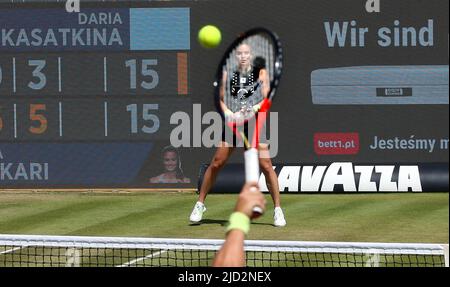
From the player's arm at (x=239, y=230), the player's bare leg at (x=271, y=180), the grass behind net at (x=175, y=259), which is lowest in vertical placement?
the grass behind net at (x=175, y=259)

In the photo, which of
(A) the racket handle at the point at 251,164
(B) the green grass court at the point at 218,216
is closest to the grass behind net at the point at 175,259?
(B) the green grass court at the point at 218,216

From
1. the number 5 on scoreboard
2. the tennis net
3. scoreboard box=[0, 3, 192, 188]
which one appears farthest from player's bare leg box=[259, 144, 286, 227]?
the number 5 on scoreboard

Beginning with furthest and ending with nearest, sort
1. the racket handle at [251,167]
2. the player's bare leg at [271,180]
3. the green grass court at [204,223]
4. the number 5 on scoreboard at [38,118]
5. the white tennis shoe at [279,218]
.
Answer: the number 5 on scoreboard at [38,118], the white tennis shoe at [279,218], the player's bare leg at [271,180], the green grass court at [204,223], the racket handle at [251,167]

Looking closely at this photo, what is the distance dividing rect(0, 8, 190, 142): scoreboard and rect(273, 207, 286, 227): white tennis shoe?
560 cm

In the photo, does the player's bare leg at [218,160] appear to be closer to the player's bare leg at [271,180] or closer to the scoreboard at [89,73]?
the player's bare leg at [271,180]

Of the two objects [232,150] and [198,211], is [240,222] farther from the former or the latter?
[198,211]

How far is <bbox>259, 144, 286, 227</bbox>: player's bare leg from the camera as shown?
1248 centimetres

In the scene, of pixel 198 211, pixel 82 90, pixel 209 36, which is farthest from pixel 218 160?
pixel 82 90

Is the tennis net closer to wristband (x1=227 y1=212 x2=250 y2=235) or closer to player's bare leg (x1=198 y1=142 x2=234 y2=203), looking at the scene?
player's bare leg (x1=198 y1=142 x2=234 y2=203)

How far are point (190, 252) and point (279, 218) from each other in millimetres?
2424

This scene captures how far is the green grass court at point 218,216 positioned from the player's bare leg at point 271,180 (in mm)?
Result: 148

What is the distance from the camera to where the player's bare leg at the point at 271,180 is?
12484 millimetres

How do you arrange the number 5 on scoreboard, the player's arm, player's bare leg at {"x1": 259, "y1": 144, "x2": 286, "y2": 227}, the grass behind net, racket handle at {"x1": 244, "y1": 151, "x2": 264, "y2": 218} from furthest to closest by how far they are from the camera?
the number 5 on scoreboard → player's bare leg at {"x1": 259, "y1": 144, "x2": 286, "y2": 227} → the grass behind net → racket handle at {"x1": 244, "y1": 151, "x2": 264, "y2": 218} → the player's arm
